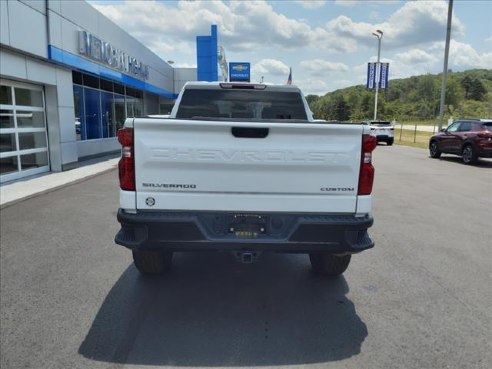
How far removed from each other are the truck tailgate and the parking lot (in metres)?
1.03

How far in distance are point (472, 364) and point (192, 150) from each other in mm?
2609

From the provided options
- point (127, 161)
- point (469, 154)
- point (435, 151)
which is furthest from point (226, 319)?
point (435, 151)

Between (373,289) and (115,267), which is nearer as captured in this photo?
(373,289)

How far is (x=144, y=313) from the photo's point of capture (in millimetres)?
3686

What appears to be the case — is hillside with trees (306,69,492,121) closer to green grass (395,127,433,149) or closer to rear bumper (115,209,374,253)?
green grass (395,127,433,149)

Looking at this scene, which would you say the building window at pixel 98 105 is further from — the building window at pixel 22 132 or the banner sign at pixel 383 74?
the banner sign at pixel 383 74

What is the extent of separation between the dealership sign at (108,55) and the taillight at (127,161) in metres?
12.8

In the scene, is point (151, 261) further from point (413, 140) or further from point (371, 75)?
point (371, 75)

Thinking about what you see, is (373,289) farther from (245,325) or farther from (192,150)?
(192,150)

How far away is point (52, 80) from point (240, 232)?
1152cm

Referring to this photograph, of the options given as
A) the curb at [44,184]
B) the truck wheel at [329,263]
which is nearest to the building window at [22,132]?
the curb at [44,184]

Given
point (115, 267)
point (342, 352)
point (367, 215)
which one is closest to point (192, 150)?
point (367, 215)

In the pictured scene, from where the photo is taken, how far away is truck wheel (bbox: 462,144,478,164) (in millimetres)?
15844

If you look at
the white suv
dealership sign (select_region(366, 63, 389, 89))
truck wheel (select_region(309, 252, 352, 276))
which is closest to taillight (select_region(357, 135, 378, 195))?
truck wheel (select_region(309, 252, 352, 276))
